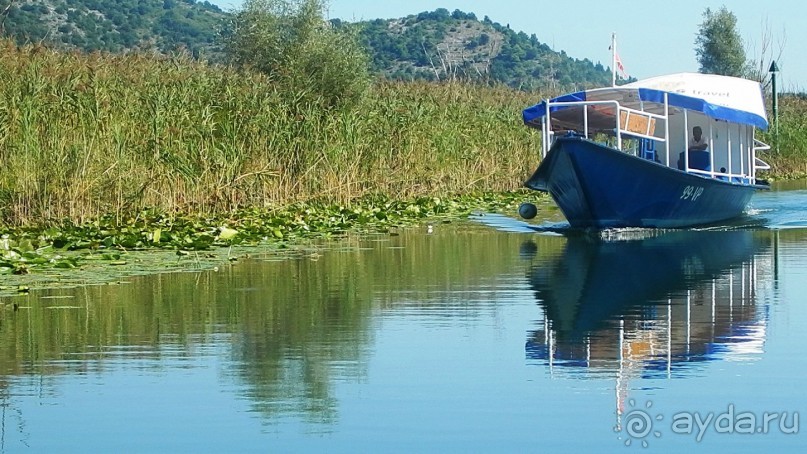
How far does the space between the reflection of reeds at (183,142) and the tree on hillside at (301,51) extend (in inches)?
23.4

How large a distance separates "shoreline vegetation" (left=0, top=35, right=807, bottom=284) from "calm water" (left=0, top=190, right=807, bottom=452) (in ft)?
11.1

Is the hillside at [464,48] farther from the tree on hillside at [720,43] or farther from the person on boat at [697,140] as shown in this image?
the person on boat at [697,140]

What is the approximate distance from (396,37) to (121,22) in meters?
36.2

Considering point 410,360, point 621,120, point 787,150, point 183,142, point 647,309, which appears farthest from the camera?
point 787,150

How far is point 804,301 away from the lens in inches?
474

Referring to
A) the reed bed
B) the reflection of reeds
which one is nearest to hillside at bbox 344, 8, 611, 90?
the reed bed

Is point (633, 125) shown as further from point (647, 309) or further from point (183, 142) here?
point (647, 309)

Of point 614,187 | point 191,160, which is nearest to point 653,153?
point 614,187

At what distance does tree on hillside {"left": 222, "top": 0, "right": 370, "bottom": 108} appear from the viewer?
28.3 meters

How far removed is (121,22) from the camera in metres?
110

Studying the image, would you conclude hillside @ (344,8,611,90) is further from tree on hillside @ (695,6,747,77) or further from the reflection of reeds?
the reflection of reeds

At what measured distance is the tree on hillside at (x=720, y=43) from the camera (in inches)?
3297

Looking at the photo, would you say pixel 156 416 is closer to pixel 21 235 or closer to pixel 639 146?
pixel 21 235

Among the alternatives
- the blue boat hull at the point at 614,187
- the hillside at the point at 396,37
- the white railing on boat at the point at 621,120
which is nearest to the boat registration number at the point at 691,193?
the blue boat hull at the point at 614,187
